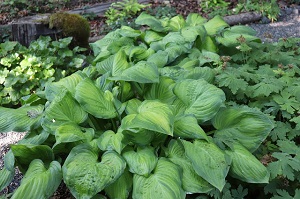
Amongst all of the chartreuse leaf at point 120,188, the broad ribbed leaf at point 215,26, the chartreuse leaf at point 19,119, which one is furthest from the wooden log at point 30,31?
the chartreuse leaf at point 120,188

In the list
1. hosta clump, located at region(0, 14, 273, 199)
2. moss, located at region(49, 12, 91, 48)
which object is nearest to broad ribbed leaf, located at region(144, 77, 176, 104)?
hosta clump, located at region(0, 14, 273, 199)

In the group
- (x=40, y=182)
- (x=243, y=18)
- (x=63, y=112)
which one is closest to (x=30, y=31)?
(x=63, y=112)

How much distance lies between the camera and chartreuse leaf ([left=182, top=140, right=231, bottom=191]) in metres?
2.11

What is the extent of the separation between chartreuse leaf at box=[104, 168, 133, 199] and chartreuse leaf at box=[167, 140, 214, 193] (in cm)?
33

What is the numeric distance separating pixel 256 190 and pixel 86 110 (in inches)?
51.6

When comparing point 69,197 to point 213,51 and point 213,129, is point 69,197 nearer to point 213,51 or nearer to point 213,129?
point 213,129

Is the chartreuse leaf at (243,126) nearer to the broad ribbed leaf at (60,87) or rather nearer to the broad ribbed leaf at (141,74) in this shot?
the broad ribbed leaf at (141,74)

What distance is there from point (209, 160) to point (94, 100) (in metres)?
0.92

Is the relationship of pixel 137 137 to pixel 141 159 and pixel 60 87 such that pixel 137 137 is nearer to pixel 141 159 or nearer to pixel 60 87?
pixel 141 159

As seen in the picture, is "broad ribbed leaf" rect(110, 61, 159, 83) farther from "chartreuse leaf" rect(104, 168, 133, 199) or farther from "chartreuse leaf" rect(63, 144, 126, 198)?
"chartreuse leaf" rect(104, 168, 133, 199)

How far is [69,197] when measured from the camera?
8.64ft

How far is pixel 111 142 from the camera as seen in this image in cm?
234

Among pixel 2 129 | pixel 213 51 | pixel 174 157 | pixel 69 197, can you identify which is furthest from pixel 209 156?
pixel 213 51

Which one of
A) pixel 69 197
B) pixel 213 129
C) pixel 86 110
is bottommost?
pixel 69 197
